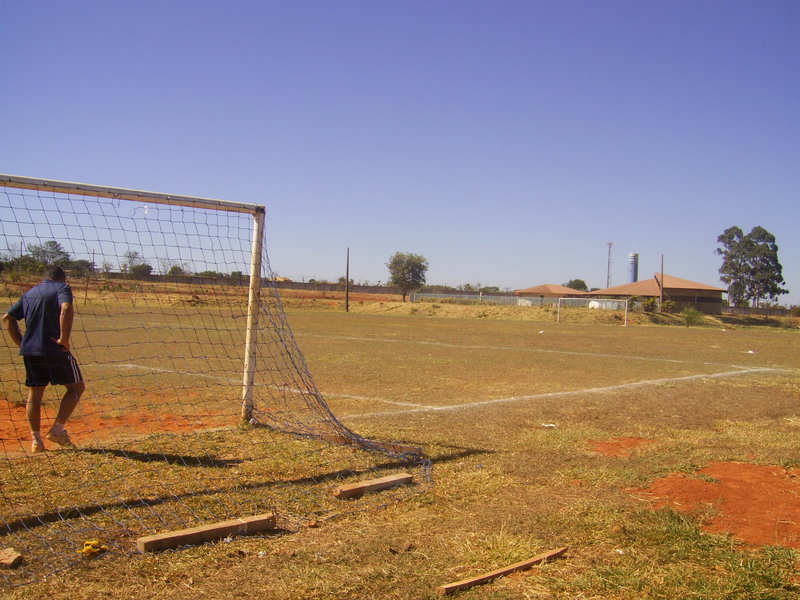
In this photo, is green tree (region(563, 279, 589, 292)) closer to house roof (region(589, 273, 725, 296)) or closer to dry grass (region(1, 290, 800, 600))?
house roof (region(589, 273, 725, 296))

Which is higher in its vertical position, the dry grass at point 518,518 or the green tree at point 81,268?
the green tree at point 81,268

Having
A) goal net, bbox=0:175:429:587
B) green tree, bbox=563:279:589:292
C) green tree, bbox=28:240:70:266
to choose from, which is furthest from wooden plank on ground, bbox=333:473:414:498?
green tree, bbox=563:279:589:292

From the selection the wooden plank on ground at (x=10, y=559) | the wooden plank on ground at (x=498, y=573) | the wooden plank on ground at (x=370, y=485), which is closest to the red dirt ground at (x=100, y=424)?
the wooden plank on ground at (x=370, y=485)

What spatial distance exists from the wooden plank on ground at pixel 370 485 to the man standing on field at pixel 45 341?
2.99m

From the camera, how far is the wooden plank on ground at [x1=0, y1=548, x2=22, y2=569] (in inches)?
146

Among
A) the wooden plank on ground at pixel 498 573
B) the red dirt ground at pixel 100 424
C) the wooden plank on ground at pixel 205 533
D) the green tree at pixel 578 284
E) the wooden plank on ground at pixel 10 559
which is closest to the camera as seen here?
the wooden plank on ground at pixel 498 573

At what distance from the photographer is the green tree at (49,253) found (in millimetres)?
7152

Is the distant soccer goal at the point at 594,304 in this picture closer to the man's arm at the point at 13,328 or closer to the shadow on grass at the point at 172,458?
the shadow on grass at the point at 172,458

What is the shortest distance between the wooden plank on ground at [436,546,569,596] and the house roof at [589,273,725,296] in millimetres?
73765

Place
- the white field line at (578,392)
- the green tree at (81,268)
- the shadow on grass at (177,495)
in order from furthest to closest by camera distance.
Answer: the white field line at (578,392) → the green tree at (81,268) → the shadow on grass at (177,495)

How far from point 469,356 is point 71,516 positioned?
14451mm

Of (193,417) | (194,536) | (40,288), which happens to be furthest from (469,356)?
(194,536)

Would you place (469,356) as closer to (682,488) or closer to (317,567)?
(682,488)

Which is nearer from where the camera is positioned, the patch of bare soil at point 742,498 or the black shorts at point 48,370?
the patch of bare soil at point 742,498
